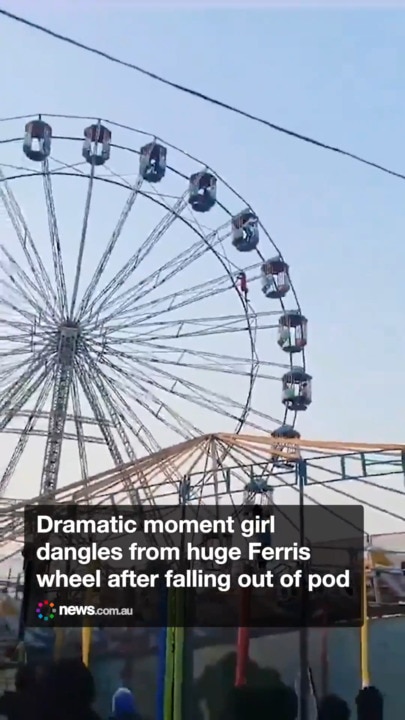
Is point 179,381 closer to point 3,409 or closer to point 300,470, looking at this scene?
point 3,409

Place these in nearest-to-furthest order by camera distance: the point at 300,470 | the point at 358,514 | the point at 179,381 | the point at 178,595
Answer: the point at 178,595, the point at 300,470, the point at 358,514, the point at 179,381

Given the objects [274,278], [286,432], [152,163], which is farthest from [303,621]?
[152,163]

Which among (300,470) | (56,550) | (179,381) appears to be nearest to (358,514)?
(300,470)

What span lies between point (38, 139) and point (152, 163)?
7.85 ft

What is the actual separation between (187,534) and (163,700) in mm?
1993

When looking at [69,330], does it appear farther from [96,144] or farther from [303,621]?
[303,621]

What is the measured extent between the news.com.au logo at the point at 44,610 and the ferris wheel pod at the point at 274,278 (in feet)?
29.6

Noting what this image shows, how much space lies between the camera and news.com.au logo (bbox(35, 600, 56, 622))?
9375 millimetres

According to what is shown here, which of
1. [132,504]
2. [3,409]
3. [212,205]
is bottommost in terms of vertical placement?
[132,504]

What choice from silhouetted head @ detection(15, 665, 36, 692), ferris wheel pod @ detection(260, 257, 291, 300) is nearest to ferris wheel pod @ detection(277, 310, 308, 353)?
ferris wheel pod @ detection(260, 257, 291, 300)

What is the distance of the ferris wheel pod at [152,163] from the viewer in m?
16.2

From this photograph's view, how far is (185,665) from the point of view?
7.12m

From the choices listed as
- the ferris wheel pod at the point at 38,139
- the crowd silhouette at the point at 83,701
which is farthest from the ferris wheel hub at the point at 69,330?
the crowd silhouette at the point at 83,701

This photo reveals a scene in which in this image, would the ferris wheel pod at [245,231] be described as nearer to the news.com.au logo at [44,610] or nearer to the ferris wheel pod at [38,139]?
the ferris wheel pod at [38,139]
